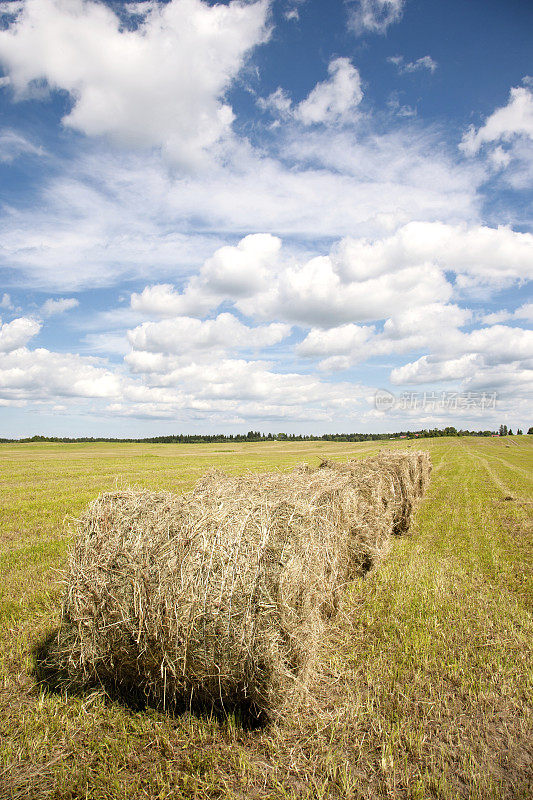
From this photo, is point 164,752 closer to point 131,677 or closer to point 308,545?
point 131,677

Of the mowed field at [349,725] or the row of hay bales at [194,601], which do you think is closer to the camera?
the mowed field at [349,725]

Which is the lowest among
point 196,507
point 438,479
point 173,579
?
point 438,479

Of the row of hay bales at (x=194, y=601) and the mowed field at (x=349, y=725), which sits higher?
the row of hay bales at (x=194, y=601)

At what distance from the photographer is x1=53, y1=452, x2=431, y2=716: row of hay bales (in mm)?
3842

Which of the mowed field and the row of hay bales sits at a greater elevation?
the row of hay bales

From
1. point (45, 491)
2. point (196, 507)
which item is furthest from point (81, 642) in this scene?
point (45, 491)

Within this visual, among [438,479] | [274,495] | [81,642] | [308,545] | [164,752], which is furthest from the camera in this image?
[438,479]

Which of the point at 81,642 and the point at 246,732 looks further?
the point at 81,642

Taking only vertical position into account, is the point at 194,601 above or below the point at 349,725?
above

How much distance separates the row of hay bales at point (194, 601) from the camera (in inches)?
151

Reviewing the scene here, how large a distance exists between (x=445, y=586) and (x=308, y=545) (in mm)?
3726

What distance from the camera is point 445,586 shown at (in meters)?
7.04

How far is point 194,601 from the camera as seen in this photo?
389 centimetres

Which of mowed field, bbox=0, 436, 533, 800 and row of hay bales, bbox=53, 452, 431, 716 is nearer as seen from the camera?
mowed field, bbox=0, 436, 533, 800
